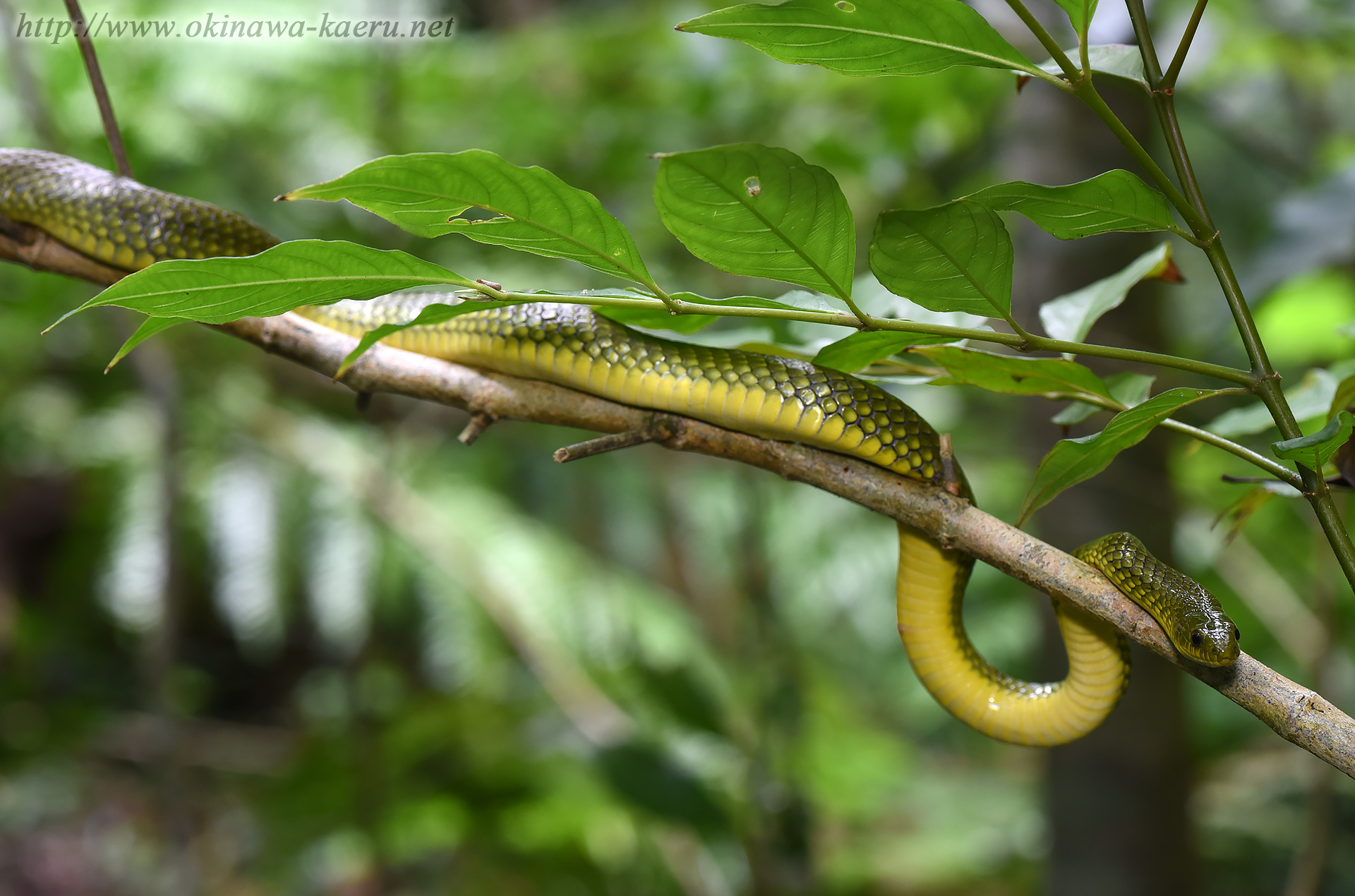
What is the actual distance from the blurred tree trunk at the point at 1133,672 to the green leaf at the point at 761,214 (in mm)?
1756

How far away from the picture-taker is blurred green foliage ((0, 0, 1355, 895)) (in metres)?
2.72

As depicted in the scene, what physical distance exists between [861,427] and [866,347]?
0.28m

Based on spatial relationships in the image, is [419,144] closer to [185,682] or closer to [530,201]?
[530,201]

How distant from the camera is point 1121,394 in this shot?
3.51 feet

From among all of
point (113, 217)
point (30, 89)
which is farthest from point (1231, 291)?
point (30, 89)

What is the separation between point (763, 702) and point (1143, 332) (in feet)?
4.97

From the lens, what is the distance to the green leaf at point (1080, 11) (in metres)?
0.72

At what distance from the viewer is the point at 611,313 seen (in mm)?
950

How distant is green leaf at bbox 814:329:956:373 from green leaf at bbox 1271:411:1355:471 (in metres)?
0.28

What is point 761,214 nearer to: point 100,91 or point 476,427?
point 476,427

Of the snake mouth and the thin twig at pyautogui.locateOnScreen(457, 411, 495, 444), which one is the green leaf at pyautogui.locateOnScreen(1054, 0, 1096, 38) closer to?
the snake mouth

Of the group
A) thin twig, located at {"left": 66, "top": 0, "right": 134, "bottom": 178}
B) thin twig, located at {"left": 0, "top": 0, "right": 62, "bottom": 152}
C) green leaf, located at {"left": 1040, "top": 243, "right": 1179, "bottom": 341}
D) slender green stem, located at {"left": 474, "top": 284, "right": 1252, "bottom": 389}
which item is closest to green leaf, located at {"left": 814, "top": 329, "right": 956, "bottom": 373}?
slender green stem, located at {"left": 474, "top": 284, "right": 1252, "bottom": 389}

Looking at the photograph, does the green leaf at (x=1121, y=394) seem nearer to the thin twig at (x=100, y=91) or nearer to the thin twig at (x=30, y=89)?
the thin twig at (x=100, y=91)

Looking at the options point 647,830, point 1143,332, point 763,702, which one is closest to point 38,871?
point 647,830
